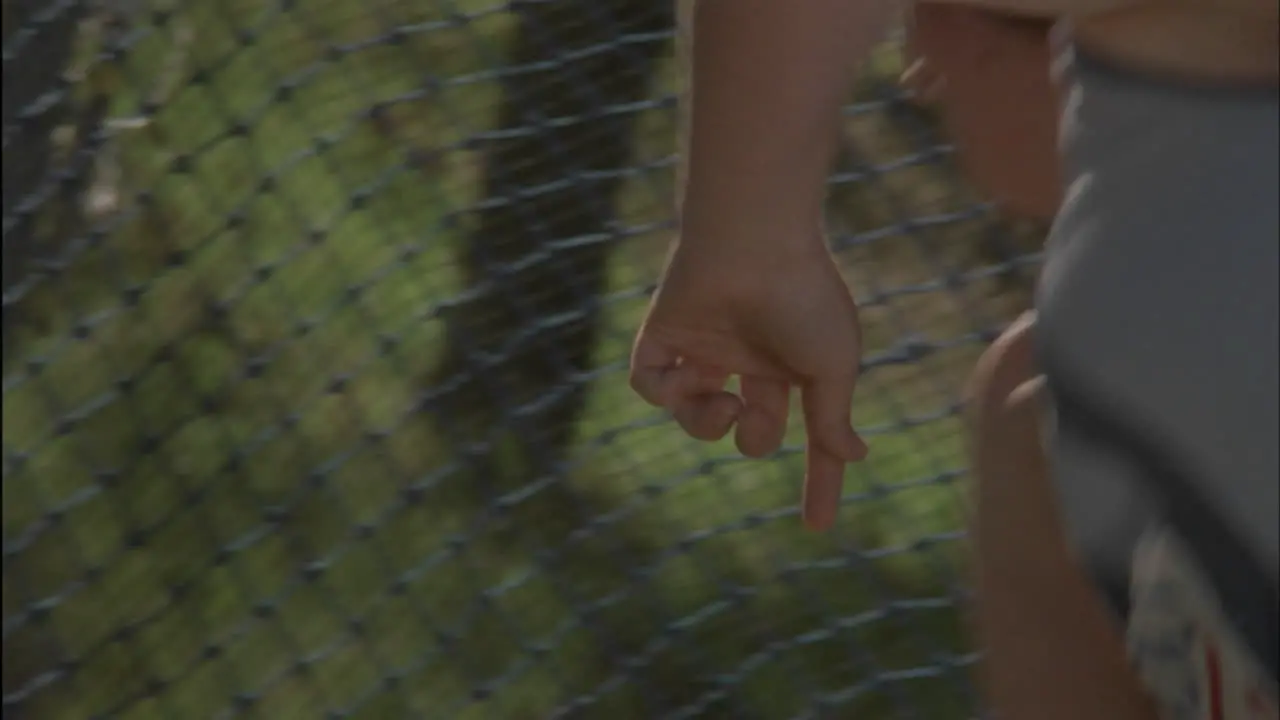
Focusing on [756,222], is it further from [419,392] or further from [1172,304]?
[419,392]

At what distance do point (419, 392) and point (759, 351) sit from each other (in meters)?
1.05

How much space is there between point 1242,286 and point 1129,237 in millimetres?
47

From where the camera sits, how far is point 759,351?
0.78 metres

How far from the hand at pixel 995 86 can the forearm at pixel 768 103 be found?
0.49 ft

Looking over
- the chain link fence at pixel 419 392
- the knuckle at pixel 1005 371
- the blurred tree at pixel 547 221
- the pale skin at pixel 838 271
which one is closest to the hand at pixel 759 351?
the pale skin at pixel 838 271

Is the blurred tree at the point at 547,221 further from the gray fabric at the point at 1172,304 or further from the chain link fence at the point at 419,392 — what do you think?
the gray fabric at the point at 1172,304

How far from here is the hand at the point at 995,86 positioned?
0.85m

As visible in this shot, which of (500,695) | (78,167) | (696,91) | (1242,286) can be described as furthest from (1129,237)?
(78,167)

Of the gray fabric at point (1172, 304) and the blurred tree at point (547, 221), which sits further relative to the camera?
the blurred tree at point (547, 221)

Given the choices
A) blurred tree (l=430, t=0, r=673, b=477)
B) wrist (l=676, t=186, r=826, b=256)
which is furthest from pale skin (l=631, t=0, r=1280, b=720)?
blurred tree (l=430, t=0, r=673, b=477)

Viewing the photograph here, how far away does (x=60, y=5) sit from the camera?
1730mm

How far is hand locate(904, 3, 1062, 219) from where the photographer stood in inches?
33.5

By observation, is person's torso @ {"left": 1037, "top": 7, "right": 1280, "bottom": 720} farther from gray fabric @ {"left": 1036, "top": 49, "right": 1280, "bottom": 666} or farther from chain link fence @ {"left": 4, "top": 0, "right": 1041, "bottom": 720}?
chain link fence @ {"left": 4, "top": 0, "right": 1041, "bottom": 720}

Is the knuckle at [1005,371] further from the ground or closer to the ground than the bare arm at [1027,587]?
further from the ground
